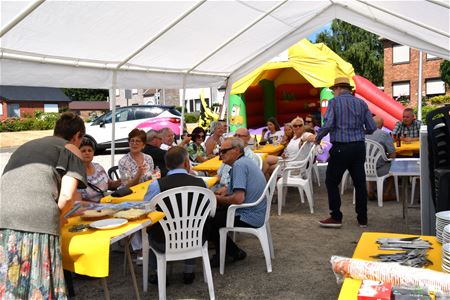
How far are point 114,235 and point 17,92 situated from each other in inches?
1803

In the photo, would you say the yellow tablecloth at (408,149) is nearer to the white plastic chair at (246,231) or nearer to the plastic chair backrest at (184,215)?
the white plastic chair at (246,231)

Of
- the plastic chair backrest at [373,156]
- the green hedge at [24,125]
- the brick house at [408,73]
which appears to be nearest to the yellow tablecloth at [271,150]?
the plastic chair backrest at [373,156]

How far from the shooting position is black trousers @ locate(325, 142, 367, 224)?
4824mm

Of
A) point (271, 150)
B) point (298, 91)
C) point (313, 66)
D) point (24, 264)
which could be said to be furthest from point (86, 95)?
point (24, 264)

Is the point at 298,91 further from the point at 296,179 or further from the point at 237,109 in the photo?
the point at 296,179

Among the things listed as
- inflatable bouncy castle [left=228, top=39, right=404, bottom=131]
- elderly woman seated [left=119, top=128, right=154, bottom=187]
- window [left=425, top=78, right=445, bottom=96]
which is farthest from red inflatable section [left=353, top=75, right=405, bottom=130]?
window [left=425, top=78, right=445, bottom=96]

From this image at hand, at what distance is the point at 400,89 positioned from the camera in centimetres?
2873

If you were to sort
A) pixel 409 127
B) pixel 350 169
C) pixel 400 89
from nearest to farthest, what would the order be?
1. pixel 350 169
2. pixel 409 127
3. pixel 400 89

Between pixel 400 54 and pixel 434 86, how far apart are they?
122 inches

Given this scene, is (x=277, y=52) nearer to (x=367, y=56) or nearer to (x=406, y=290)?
(x=406, y=290)

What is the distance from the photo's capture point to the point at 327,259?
13.3ft

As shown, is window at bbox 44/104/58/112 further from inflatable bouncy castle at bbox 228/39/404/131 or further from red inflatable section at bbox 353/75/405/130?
red inflatable section at bbox 353/75/405/130

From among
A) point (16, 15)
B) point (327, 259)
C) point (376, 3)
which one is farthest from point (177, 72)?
point (327, 259)

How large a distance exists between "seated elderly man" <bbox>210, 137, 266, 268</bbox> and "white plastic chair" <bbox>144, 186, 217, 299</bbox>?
46 cm
